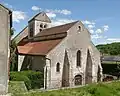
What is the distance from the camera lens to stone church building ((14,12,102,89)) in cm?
3152

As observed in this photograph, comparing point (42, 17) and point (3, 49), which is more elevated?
point (42, 17)

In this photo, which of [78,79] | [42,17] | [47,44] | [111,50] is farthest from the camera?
[111,50]

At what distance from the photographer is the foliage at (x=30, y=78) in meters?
27.2

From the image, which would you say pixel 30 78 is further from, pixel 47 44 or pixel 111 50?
pixel 111 50

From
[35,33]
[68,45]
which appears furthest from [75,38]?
[35,33]

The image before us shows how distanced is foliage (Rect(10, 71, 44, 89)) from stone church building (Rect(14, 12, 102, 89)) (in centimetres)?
86

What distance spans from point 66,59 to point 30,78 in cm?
683

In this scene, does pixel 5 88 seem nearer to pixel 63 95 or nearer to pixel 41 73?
pixel 63 95

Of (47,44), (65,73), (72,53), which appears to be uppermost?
(47,44)

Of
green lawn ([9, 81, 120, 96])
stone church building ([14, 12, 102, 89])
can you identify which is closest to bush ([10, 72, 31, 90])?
stone church building ([14, 12, 102, 89])

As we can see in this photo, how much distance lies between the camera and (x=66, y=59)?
Answer: 3300cm

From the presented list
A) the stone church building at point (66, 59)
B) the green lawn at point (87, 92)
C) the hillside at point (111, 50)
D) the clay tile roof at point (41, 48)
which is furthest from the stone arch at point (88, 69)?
the hillside at point (111, 50)

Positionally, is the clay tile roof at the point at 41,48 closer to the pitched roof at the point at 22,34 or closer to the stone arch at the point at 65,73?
the stone arch at the point at 65,73

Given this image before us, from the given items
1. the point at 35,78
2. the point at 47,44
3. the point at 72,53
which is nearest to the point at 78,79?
the point at 72,53
